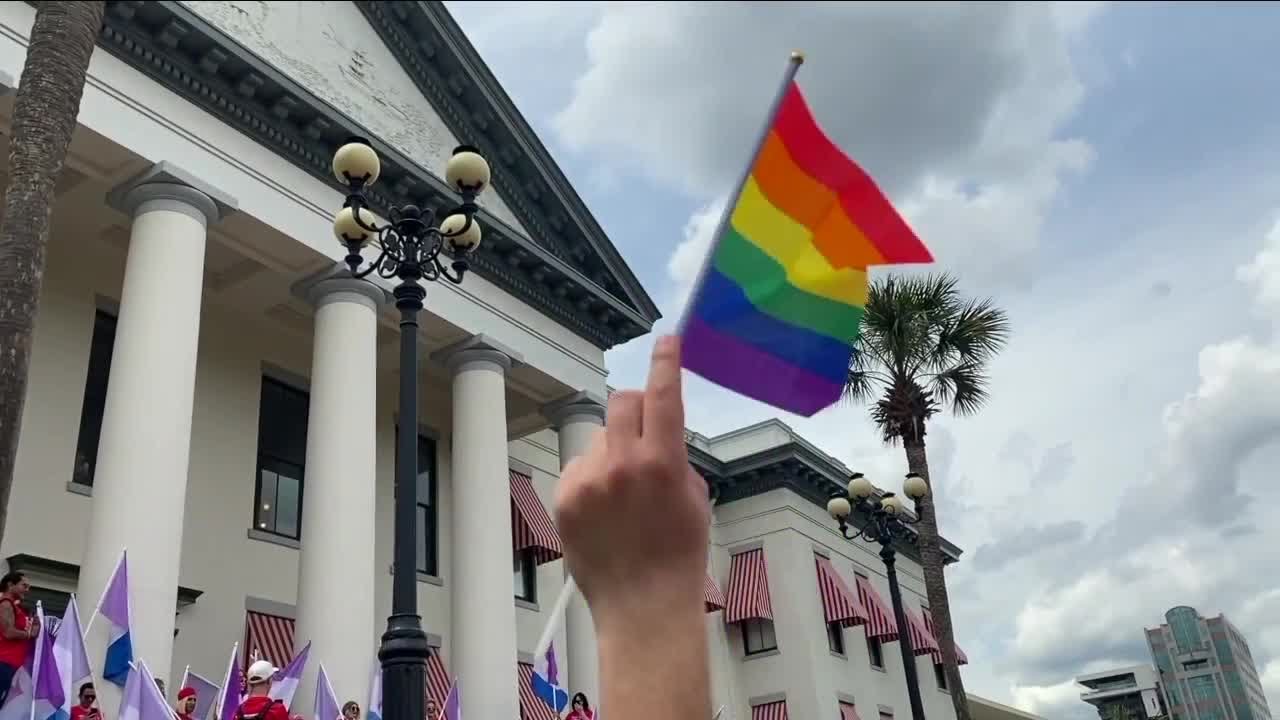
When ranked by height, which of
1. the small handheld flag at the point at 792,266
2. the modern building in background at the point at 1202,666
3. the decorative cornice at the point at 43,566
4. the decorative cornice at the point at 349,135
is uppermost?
the modern building in background at the point at 1202,666

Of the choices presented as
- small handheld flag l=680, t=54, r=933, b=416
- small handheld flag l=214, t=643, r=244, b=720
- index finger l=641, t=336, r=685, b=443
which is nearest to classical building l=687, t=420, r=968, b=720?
small handheld flag l=214, t=643, r=244, b=720

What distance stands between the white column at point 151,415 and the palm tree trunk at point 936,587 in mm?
13687

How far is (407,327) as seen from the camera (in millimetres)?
8203

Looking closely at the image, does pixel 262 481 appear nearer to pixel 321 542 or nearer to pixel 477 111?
pixel 321 542

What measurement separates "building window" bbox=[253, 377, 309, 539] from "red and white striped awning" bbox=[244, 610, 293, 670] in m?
1.40

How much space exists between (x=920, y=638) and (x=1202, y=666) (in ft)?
563

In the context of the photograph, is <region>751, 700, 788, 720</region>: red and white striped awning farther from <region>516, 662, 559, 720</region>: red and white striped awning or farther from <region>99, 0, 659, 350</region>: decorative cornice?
<region>99, 0, 659, 350</region>: decorative cornice

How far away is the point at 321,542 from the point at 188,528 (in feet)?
12.0

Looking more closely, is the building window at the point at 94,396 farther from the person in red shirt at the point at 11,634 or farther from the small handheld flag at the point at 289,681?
the person in red shirt at the point at 11,634

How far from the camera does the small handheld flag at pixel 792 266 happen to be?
8.31ft

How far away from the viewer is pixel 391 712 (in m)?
6.79

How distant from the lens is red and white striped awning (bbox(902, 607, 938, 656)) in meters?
32.6

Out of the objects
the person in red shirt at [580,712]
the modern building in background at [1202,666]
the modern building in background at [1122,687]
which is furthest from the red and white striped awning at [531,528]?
the modern building in background at [1202,666]

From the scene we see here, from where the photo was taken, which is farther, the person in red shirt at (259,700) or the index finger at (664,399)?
the person in red shirt at (259,700)
